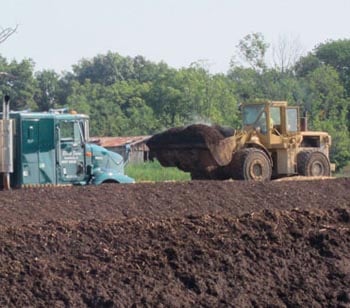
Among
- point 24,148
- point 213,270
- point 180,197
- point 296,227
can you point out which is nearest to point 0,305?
point 213,270

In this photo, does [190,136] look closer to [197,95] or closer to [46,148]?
[46,148]

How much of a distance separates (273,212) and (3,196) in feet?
25.2

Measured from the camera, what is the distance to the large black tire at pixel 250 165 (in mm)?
28406

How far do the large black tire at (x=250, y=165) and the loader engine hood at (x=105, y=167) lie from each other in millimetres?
3700

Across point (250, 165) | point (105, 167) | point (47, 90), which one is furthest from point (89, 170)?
point (47, 90)

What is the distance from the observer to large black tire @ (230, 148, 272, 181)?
28.4 meters

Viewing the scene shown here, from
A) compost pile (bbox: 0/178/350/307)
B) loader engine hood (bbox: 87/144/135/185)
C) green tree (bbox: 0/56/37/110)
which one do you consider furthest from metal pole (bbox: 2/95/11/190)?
green tree (bbox: 0/56/37/110)

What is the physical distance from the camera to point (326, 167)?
31312mm

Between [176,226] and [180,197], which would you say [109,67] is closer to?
[180,197]

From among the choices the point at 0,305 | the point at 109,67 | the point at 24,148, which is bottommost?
the point at 0,305

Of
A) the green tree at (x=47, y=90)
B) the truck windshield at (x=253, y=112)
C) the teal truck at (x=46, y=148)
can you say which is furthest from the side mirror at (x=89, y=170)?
the green tree at (x=47, y=90)

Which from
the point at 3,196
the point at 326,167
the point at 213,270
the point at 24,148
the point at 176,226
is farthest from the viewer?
the point at 326,167

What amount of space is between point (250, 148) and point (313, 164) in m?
2.79

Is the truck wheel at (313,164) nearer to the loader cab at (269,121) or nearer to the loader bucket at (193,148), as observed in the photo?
the loader cab at (269,121)
